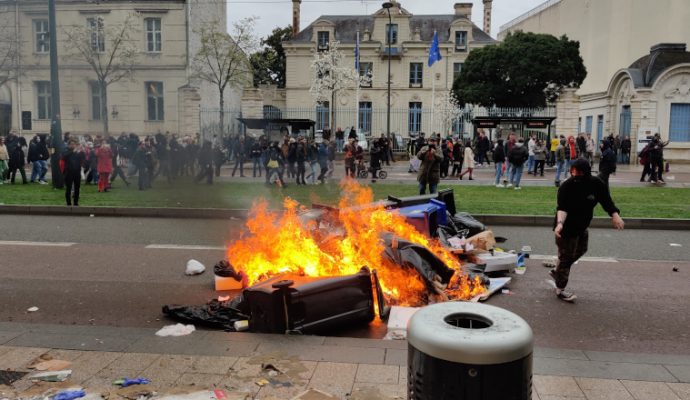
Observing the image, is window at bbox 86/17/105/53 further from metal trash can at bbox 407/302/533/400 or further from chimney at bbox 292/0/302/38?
chimney at bbox 292/0/302/38

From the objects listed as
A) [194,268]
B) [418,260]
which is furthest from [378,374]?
[194,268]

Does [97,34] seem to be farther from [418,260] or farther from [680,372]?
[680,372]

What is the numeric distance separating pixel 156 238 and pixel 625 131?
28.1 meters

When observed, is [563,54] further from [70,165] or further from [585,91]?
[70,165]

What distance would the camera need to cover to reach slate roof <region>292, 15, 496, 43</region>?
156 ft

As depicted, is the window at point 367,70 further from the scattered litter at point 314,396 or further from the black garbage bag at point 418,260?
the scattered litter at point 314,396

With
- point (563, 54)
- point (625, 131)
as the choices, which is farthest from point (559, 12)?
point (625, 131)

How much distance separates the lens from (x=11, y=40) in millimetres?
7887

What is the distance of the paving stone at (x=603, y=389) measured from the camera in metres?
3.60

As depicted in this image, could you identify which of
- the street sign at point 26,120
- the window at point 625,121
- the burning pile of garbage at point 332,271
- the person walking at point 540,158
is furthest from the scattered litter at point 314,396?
the window at point 625,121

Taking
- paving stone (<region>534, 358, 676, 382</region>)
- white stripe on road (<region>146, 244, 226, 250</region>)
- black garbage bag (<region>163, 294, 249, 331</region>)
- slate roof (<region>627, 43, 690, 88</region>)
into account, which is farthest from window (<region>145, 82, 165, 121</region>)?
slate roof (<region>627, 43, 690, 88</region>)

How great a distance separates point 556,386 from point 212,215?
9.43 meters

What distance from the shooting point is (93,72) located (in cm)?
774

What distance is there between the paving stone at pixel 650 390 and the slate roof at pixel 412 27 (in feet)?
152
